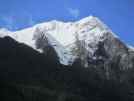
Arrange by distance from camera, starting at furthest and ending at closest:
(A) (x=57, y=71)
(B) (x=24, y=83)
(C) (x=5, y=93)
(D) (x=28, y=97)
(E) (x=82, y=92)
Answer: (A) (x=57, y=71)
(E) (x=82, y=92)
(B) (x=24, y=83)
(D) (x=28, y=97)
(C) (x=5, y=93)

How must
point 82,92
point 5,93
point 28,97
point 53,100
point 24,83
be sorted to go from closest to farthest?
1. point 5,93
2. point 28,97
3. point 53,100
4. point 24,83
5. point 82,92

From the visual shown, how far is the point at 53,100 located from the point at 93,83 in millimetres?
46034

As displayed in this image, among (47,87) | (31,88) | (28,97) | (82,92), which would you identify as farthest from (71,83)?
(28,97)

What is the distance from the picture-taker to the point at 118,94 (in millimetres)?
193250

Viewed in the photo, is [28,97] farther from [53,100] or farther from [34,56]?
[34,56]

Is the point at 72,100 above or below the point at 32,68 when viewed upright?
below

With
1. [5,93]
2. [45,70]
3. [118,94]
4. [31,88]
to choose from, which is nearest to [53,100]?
[31,88]

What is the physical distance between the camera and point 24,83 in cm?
15862

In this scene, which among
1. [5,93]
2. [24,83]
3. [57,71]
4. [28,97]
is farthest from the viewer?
[57,71]

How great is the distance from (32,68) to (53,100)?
3825 centimetres

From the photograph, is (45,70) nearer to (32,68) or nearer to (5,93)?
(32,68)

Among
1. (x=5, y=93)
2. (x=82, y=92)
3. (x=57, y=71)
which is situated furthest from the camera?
(x=57, y=71)

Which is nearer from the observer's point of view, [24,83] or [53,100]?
[53,100]

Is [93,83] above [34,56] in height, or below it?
below
